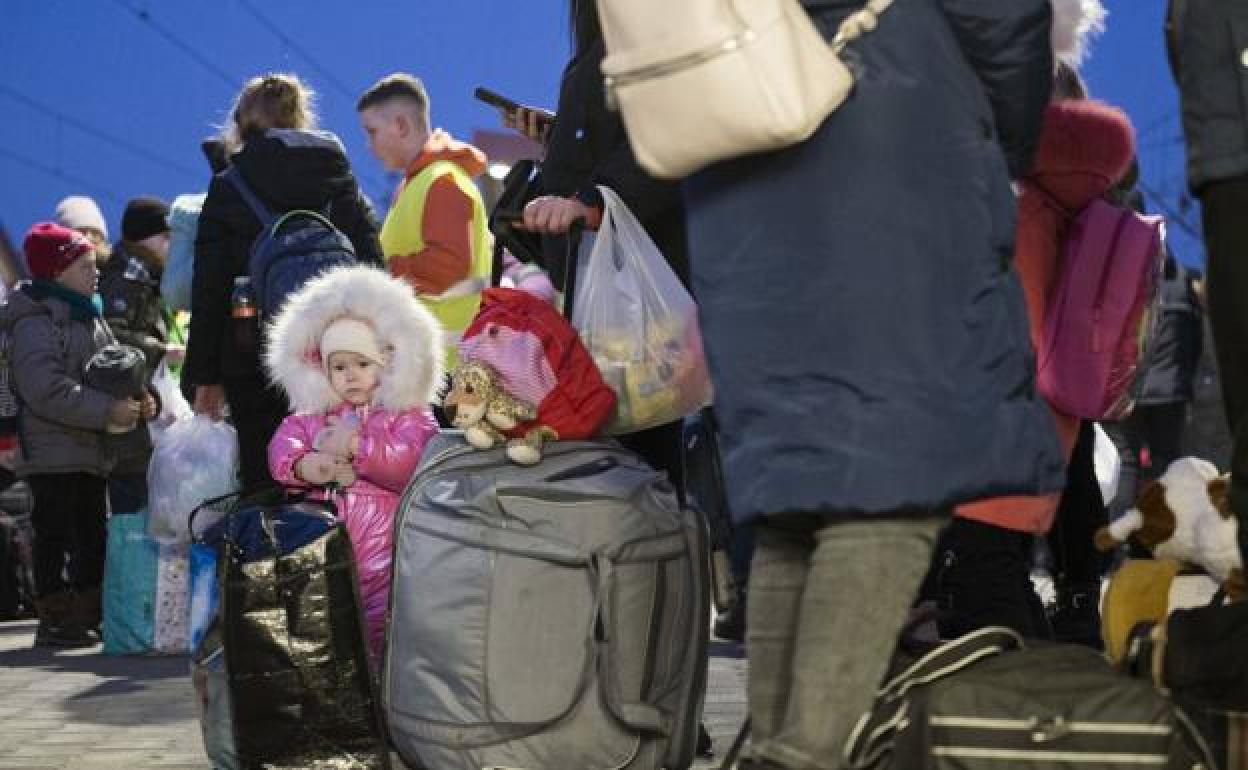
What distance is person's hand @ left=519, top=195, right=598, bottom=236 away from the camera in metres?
4.36

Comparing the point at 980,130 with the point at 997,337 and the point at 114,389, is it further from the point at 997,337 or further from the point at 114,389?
the point at 114,389

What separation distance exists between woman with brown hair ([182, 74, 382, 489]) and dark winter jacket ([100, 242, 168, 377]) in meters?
3.16

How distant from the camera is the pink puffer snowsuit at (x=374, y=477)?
4914mm

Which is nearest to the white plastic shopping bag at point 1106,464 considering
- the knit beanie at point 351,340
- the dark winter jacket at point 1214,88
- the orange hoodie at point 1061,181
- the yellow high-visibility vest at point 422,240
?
the orange hoodie at point 1061,181

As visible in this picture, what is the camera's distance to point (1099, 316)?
4656 millimetres

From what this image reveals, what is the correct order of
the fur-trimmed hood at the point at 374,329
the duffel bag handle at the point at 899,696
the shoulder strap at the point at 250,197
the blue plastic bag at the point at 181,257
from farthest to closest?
1. the blue plastic bag at the point at 181,257
2. the shoulder strap at the point at 250,197
3. the fur-trimmed hood at the point at 374,329
4. the duffel bag handle at the point at 899,696

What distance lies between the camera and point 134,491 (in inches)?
363

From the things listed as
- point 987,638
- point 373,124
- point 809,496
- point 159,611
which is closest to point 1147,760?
point 987,638

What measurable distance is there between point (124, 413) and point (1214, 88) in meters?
6.52

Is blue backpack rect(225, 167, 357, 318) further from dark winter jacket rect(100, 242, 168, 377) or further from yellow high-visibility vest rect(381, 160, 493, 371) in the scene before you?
dark winter jacket rect(100, 242, 168, 377)

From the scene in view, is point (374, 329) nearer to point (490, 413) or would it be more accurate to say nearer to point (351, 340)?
point (351, 340)

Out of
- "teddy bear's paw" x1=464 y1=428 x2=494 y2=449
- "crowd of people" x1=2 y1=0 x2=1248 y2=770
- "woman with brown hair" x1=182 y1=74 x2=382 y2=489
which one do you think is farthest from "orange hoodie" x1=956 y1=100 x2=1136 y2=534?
"woman with brown hair" x1=182 y1=74 x2=382 y2=489

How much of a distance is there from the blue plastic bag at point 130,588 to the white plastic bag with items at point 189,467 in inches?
15.1

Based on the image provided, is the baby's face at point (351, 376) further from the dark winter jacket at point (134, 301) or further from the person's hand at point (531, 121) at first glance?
the dark winter jacket at point (134, 301)
